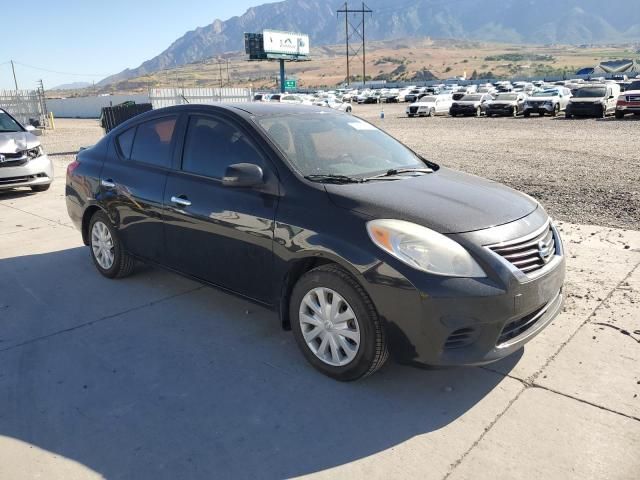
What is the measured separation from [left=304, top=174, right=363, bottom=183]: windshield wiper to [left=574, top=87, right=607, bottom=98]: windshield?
88.0ft

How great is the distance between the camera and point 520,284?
3.04 metres

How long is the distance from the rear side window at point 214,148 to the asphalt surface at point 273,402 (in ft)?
3.98

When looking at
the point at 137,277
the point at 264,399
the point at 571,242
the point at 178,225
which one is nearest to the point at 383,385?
the point at 264,399

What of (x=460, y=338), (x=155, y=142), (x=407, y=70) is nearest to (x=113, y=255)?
(x=155, y=142)

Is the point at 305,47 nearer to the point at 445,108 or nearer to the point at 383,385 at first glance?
the point at 445,108

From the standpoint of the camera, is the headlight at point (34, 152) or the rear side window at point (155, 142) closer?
the rear side window at point (155, 142)

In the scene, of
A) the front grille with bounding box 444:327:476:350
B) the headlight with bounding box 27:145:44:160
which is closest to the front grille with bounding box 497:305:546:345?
the front grille with bounding box 444:327:476:350

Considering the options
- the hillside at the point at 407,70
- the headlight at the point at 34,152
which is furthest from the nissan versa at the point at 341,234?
the hillside at the point at 407,70

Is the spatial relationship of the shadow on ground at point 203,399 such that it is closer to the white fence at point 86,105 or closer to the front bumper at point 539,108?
the front bumper at point 539,108

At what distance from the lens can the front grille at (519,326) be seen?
3.11 meters

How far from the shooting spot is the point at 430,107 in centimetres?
3375

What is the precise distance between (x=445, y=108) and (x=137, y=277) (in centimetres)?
3320

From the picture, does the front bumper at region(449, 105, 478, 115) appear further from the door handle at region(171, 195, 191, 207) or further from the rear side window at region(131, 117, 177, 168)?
the door handle at region(171, 195, 191, 207)

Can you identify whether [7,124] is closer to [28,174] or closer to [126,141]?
[28,174]
